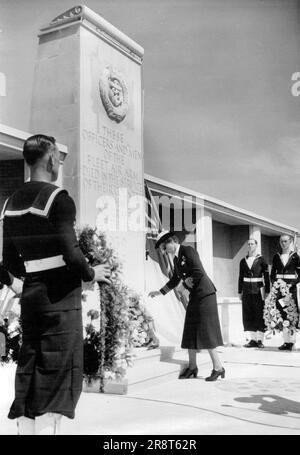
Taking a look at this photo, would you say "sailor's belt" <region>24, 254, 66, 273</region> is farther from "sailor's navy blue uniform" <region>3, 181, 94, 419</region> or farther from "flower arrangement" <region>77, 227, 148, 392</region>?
"flower arrangement" <region>77, 227, 148, 392</region>

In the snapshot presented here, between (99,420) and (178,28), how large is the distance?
2374 millimetres

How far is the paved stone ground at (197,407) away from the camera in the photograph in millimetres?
2811

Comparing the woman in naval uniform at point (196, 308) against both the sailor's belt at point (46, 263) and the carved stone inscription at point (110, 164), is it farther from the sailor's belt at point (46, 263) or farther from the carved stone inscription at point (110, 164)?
the sailor's belt at point (46, 263)

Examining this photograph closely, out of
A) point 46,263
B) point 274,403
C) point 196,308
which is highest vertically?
point 46,263

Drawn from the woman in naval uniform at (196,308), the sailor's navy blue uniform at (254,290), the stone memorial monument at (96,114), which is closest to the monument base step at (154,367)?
the woman in naval uniform at (196,308)

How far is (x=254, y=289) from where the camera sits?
755cm

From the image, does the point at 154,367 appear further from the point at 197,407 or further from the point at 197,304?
the point at 197,407

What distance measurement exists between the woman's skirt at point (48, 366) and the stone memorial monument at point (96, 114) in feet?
9.97

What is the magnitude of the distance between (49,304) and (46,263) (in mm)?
168

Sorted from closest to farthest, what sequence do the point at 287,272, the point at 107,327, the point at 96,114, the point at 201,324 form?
the point at 107,327, the point at 201,324, the point at 96,114, the point at 287,272

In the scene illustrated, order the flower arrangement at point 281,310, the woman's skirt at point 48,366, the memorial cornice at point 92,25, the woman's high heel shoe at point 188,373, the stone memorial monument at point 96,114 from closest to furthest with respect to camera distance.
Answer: the woman's skirt at point 48,366 < the woman's high heel shoe at point 188,373 < the memorial cornice at point 92,25 < the stone memorial monument at point 96,114 < the flower arrangement at point 281,310

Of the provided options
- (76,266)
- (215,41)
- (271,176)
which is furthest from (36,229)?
(271,176)

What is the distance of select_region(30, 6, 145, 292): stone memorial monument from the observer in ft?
17.1

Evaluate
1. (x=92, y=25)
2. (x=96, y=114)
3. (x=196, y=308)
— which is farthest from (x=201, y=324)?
(x=92, y=25)
